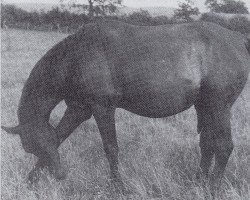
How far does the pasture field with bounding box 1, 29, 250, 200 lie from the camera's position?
3973 millimetres

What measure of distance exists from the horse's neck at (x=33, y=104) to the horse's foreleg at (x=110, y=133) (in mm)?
644

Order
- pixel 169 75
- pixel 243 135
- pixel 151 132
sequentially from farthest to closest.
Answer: pixel 151 132 → pixel 243 135 → pixel 169 75

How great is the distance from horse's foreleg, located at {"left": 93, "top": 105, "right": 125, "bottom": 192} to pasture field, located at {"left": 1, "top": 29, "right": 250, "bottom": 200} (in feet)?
0.32

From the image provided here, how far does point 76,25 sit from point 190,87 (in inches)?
641

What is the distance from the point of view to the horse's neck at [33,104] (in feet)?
13.8

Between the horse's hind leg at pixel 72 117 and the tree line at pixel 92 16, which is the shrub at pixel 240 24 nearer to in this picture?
the tree line at pixel 92 16

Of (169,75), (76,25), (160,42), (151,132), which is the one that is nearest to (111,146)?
(169,75)

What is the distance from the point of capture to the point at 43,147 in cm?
427

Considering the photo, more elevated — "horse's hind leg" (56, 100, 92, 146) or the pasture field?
"horse's hind leg" (56, 100, 92, 146)

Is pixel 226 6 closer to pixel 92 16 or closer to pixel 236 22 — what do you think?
pixel 236 22

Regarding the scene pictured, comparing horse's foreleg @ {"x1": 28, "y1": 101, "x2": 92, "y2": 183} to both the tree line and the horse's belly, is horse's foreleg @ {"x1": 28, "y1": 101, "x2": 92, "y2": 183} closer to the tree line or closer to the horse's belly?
the horse's belly

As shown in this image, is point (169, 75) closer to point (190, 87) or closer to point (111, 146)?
point (190, 87)

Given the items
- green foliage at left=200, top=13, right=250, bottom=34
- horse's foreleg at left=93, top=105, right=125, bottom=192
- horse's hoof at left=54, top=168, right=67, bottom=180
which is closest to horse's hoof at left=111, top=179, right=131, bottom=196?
horse's foreleg at left=93, top=105, right=125, bottom=192

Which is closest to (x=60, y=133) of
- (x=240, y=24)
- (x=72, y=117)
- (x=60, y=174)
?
(x=72, y=117)
